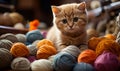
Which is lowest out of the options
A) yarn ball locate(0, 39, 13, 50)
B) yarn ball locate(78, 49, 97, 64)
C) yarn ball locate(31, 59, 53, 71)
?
yarn ball locate(31, 59, 53, 71)

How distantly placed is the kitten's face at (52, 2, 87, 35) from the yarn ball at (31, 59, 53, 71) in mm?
255

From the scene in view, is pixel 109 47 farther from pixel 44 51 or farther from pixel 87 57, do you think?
pixel 44 51

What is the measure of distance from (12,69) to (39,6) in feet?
7.07

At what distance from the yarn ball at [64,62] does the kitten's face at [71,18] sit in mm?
236

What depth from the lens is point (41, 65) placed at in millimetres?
963

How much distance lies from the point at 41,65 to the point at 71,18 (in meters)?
0.32

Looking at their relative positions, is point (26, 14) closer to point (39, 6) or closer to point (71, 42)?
point (39, 6)

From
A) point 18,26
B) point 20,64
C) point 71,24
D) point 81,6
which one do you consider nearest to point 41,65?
point 20,64

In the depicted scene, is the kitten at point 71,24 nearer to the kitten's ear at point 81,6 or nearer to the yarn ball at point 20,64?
the kitten's ear at point 81,6

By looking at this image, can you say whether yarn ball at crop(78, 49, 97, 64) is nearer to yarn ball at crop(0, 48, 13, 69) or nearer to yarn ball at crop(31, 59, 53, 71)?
yarn ball at crop(31, 59, 53, 71)

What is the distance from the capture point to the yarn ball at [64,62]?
93cm

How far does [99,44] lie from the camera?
1.04m

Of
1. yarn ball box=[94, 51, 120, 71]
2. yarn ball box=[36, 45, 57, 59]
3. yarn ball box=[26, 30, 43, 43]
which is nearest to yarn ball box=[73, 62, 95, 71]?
yarn ball box=[94, 51, 120, 71]

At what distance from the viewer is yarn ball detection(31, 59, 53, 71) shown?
3.15 ft
